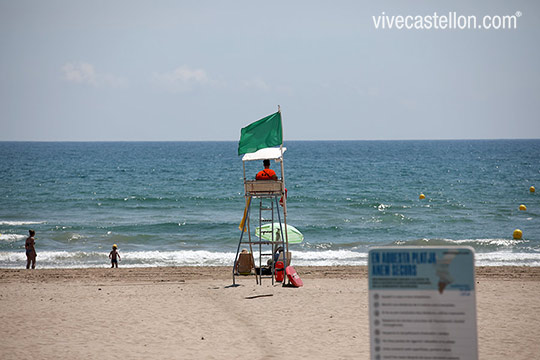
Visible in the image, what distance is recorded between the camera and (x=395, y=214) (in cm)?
3731

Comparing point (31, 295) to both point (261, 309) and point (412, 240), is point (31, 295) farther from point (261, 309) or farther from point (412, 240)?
point (412, 240)

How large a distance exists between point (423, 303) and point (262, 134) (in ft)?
34.5

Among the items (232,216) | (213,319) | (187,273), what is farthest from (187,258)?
(232,216)

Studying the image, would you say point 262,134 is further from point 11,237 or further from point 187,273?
point 11,237

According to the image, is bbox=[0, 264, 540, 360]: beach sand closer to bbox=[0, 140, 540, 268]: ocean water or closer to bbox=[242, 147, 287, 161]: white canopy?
bbox=[242, 147, 287, 161]: white canopy

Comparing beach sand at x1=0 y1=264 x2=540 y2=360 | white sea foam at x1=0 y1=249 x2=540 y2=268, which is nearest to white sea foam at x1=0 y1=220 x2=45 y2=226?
→ white sea foam at x1=0 y1=249 x2=540 y2=268

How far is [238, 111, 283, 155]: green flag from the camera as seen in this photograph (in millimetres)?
14783

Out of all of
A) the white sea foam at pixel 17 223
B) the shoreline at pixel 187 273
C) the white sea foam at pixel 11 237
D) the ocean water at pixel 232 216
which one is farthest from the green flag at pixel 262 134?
the white sea foam at pixel 17 223

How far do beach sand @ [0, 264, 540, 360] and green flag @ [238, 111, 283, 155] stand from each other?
3458 mm

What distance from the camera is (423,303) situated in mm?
4605

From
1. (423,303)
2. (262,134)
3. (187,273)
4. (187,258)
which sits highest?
(262,134)

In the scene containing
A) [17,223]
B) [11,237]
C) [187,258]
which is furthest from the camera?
[17,223]

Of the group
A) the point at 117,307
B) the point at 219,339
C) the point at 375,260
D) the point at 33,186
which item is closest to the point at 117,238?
the point at 117,307

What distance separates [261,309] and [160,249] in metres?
14.8
